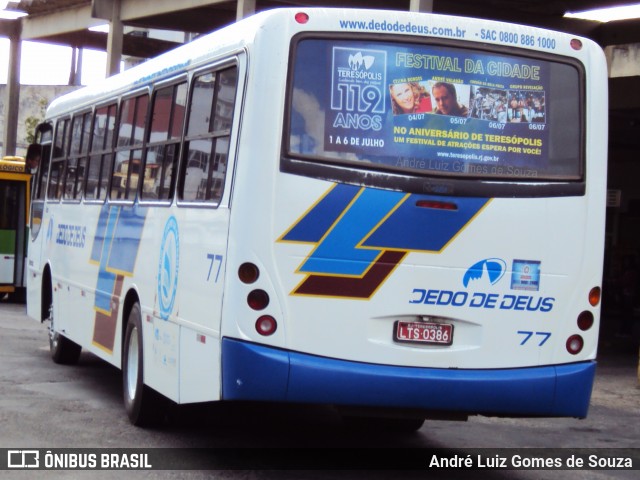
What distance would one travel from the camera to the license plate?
823 cm

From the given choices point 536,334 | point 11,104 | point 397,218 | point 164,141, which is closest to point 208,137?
point 164,141

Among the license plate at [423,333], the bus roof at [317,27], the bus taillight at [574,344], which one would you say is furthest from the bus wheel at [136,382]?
the bus taillight at [574,344]

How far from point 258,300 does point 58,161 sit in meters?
7.75

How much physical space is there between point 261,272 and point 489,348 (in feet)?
5.16

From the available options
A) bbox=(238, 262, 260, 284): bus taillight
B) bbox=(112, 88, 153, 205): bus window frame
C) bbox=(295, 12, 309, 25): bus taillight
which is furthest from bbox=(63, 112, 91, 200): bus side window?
bbox=(238, 262, 260, 284): bus taillight

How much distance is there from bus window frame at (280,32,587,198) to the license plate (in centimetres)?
85

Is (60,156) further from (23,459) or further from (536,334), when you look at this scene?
(536,334)

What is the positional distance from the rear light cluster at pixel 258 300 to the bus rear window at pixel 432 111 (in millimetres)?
776

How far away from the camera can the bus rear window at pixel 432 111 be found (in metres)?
Result: 8.20

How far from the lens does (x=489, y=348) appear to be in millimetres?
8352

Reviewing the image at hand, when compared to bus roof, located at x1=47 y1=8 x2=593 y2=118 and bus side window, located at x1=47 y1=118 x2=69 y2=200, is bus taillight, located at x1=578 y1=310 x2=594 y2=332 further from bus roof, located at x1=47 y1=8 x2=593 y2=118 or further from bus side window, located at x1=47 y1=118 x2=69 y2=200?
bus side window, located at x1=47 y1=118 x2=69 y2=200

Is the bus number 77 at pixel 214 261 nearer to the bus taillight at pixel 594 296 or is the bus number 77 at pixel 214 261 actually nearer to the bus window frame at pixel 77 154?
the bus taillight at pixel 594 296

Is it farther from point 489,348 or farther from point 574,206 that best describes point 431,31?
point 489,348

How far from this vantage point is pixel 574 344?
28.2 feet
